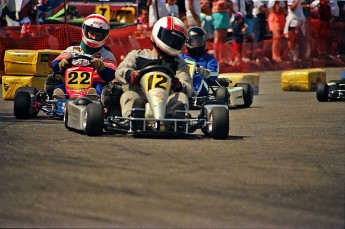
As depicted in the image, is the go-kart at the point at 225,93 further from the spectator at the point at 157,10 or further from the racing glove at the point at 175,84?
the spectator at the point at 157,10

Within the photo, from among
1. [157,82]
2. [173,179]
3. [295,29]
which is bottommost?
[173,179]

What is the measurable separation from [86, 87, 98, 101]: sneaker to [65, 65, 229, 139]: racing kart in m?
1.28

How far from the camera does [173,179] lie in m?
7.81

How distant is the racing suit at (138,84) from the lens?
10305 mm

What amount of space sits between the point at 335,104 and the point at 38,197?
911 cm

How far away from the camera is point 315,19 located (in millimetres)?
23547

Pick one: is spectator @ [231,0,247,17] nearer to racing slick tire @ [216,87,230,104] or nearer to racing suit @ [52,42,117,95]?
racing slick tire @ [216,87,230,104]

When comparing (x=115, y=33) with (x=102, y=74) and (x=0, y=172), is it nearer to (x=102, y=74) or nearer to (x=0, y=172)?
(x=102, y=74)

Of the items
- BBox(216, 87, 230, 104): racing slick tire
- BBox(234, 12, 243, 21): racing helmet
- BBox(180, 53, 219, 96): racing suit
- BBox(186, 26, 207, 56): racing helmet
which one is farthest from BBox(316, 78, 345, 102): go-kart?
BBox(234, 12, 243, 21): racing helmet

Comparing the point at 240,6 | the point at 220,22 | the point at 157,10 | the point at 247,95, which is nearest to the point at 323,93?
the point at 247,95

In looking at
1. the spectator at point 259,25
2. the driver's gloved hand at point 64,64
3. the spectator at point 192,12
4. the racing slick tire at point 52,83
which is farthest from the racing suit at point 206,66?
the spectator at point 259,25

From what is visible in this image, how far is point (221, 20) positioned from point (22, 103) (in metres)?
9.40

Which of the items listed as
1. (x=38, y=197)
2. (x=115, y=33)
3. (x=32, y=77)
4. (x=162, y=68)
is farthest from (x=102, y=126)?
(x=115, y=33)

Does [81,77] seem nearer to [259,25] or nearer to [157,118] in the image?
[157,118]
